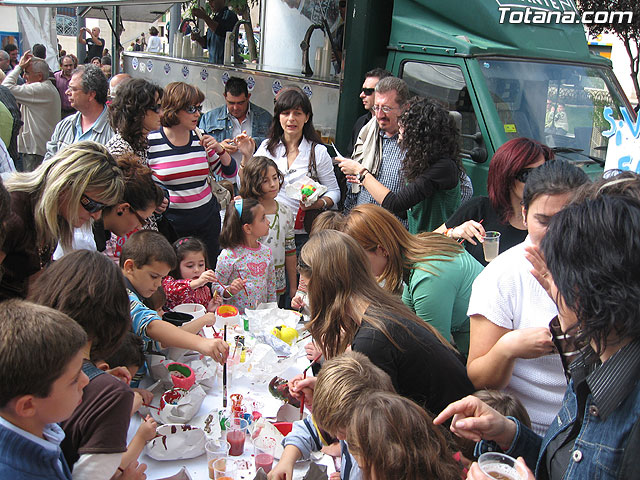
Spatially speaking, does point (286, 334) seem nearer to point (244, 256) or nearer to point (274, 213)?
point (244, 256)

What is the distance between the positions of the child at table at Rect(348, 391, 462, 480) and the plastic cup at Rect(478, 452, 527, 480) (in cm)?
11

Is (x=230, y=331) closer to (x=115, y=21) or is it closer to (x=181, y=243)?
(x=181, y=243)

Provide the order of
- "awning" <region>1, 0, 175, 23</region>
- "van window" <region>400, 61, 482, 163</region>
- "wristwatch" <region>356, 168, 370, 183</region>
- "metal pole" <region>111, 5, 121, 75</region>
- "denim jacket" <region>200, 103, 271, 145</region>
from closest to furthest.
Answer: "wristwatch" <region>356, 168, 370, 183</region>
"van window" <region>400, 61, 482, 163</region>
"awning" <region>1, 0, 175, 23</region>
"denim jacket" <region>200, 103, 271, 145</region>
"metal pole" <region>111, 5, 121, 75</region>

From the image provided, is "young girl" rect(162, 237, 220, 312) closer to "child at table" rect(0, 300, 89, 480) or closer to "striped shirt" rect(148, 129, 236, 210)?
"striped shirt" rect(148, 129, 236, 210)

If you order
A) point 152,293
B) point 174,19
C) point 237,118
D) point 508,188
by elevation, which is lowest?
point 152,293

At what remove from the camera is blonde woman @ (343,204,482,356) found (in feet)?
8.91

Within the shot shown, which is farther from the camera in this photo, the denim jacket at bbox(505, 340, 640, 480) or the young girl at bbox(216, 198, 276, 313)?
the young girl at bbox(216, 198, 276, 313)

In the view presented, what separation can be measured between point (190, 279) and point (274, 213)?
3.12 feet

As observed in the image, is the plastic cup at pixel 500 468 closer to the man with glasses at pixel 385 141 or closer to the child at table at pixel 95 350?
the child at table at pixel 95 350

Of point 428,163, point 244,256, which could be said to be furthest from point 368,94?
point 244,256

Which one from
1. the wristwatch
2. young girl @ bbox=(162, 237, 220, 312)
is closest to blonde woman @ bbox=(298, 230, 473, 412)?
young girl @ bbox=(162, 237, 220, 312)

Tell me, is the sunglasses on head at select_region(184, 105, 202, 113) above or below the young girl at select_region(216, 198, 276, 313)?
above

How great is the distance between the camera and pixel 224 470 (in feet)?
7.25

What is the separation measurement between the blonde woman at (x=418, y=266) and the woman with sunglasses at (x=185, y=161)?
1.95 meters
